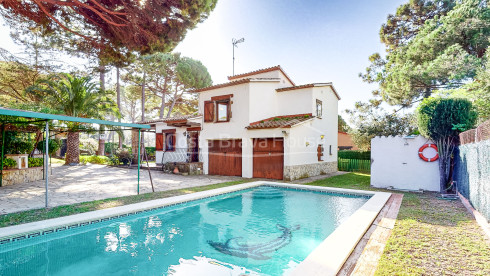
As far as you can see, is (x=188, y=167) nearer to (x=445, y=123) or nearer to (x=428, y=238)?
(x=428, y=238)

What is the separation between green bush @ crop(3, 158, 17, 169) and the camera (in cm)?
1106

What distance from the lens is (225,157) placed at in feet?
51.8

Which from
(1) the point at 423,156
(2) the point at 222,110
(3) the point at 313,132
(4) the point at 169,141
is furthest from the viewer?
(4) the point at 169,141

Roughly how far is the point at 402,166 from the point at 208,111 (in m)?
12.1

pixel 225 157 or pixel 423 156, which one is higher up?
pixel 423 156

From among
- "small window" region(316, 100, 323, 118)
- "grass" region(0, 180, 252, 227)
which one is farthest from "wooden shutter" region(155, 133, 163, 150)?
"small window" region(316, 100, 323, 118)

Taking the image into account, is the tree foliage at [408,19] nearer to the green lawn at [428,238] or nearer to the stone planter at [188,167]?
the green lawn at [428,238]

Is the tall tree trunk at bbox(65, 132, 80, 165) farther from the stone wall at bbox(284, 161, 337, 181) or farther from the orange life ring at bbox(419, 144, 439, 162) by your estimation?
the orange life ring at bbox(419, 144, 439, 162)

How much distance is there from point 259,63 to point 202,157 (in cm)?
1168

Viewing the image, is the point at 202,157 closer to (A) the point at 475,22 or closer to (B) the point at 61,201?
(B) the point at 61,201

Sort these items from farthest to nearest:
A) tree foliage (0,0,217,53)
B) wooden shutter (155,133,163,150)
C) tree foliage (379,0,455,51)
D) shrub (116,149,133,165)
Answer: shrub (116,149,133,165)
tree foliage (379,0,455,51)
wooden shutter (155,133,163,150)
tree foliage (0,0,217,53)

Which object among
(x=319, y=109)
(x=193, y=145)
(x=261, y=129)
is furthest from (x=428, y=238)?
(x=193, y=145)

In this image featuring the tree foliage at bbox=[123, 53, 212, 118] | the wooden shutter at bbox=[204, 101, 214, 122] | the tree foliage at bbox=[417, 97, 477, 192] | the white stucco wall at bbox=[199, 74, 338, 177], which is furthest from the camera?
the tree foliage at bbox=[123, 53, 212, 118]

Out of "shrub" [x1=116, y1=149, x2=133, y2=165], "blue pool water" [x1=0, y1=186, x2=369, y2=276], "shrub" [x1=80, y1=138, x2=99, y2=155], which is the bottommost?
"blue pool water" [x1=0, y1=186, x2=369, y2=276]
